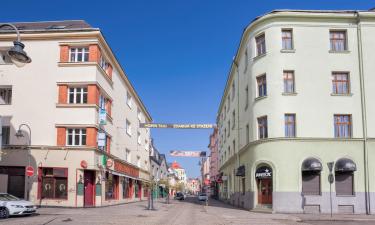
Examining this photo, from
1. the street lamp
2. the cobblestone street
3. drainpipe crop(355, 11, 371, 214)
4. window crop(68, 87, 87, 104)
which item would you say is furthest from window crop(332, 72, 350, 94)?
the street lamp

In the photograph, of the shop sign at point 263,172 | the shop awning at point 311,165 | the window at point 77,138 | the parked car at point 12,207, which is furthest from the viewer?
the window at point 77,138

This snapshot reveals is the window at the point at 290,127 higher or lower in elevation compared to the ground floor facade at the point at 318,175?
higher

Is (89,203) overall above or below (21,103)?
below

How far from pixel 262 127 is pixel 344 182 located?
6967mm

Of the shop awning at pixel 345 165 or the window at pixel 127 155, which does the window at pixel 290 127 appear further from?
the window at pixel 127 155

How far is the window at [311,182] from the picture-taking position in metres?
29.0

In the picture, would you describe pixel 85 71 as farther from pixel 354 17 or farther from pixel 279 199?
pixel 354 17

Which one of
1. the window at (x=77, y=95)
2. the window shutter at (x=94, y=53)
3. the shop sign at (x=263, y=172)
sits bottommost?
the shop sign at (x=263, y=172)

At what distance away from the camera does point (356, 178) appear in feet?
95.5

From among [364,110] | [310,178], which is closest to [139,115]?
[310,178]

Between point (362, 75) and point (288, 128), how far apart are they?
6.84 meters

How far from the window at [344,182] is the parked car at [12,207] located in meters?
20.3

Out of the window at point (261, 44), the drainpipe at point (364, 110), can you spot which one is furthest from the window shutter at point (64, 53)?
the drainpipe at point (364, 110)

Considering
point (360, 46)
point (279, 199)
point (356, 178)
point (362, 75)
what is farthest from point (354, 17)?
point (279, 199)
